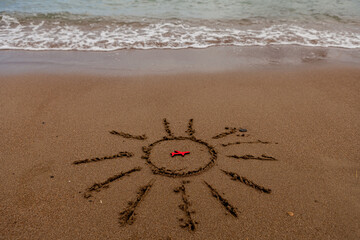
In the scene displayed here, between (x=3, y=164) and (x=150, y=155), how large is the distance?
4.89 feet

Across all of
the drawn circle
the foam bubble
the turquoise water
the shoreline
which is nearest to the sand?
the drawn circle

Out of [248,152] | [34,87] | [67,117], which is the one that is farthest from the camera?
[34,87]

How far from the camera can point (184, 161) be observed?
2719 mm

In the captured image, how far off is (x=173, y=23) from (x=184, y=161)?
19.1 ft

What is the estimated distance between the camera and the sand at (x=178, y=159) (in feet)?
6.79

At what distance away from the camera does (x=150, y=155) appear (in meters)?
2.77

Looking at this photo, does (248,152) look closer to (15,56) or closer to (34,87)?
(34,87)

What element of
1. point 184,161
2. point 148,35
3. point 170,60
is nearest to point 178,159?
point 184,161

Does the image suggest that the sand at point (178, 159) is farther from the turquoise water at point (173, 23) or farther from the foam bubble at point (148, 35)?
the turquoise water at point (173, 23)

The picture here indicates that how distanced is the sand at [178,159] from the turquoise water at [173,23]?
218cm

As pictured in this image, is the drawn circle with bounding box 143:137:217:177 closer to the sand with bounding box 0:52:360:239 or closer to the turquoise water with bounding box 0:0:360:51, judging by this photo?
the sand with bounding box 0:52:360:239

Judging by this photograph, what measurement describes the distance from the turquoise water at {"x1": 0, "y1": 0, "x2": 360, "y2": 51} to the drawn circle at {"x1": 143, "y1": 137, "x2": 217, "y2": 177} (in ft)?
11.6

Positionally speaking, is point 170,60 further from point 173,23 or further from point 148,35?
point 173,23

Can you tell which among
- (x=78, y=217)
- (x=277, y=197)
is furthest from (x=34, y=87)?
(x=277, y=197)
